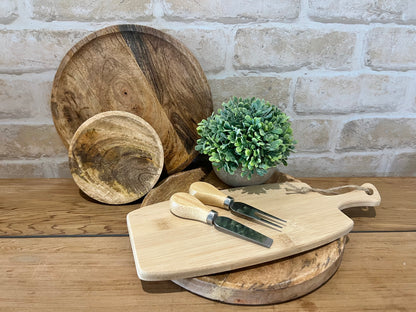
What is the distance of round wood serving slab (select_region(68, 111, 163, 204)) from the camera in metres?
0.71

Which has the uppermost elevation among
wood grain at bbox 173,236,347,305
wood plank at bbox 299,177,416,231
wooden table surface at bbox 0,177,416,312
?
wood grain at bbox 173,236,347,305

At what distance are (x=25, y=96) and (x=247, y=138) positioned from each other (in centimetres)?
58

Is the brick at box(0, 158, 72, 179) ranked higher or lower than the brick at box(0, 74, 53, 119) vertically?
lower

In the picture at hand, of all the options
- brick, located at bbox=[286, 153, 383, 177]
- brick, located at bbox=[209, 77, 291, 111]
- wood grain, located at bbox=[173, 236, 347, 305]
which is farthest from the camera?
brick, located at bbox=[286, 153, 383, 177]

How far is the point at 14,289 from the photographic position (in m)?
0.54

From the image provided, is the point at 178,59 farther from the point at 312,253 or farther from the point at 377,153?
the point at 377,153

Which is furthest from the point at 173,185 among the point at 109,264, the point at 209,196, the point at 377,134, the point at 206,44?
the point at 377,134

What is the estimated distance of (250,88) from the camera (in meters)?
0.85

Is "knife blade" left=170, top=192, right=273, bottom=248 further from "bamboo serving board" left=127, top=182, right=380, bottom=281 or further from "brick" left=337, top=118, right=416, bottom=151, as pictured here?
"brick" left=337, top=118, right=416, bottom=151

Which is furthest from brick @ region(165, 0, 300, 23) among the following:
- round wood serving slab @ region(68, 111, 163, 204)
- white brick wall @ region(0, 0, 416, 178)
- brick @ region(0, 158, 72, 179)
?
brick @ region(0, 158, 72, 179)

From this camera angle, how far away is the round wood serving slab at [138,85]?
741 mm

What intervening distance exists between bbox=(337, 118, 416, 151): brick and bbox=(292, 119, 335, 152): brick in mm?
45

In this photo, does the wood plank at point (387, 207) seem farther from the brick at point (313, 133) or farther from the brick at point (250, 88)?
the brick at point (250, 88)

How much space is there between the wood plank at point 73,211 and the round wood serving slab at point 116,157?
43 millimetres
